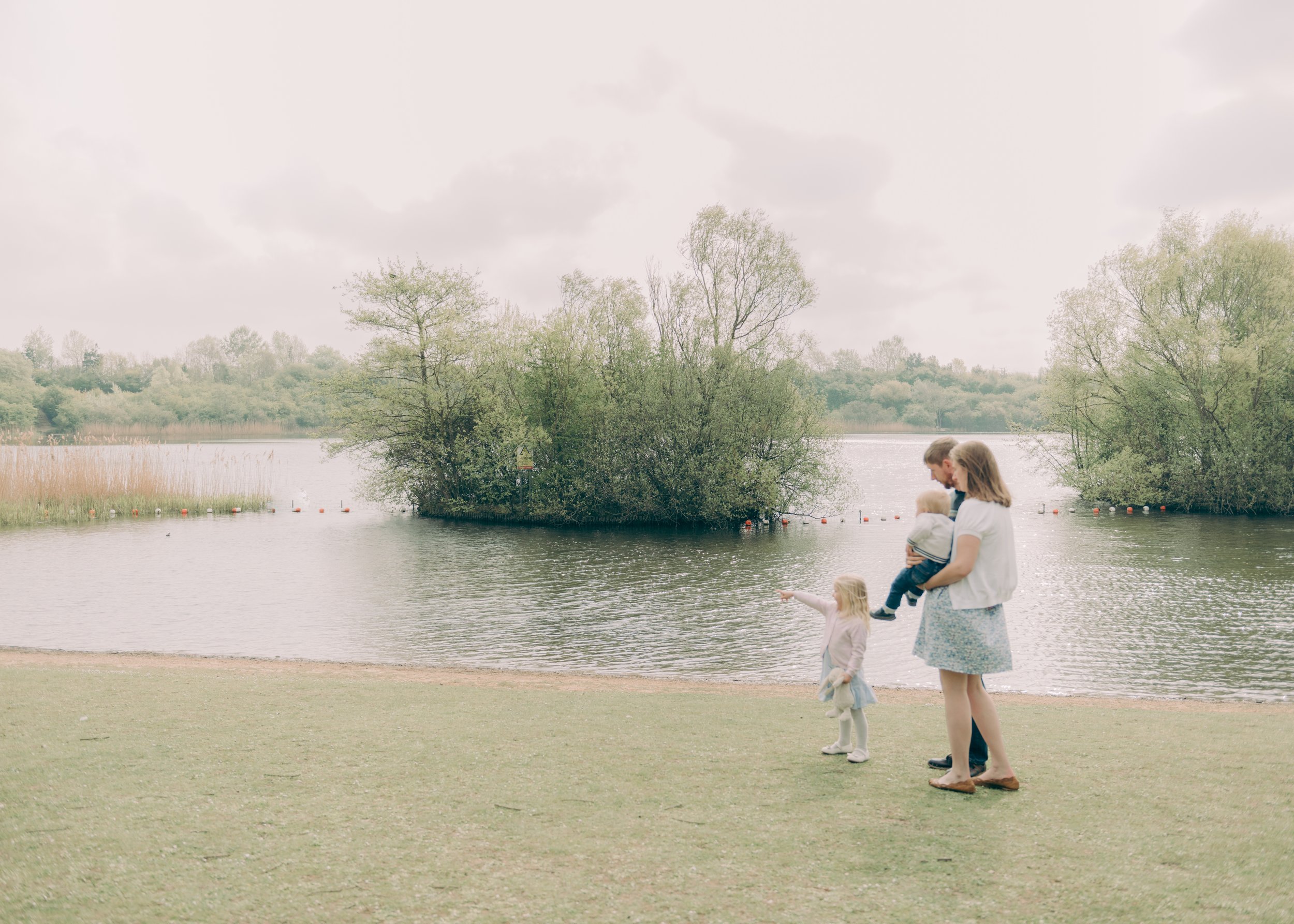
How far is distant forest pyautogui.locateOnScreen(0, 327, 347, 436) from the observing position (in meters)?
95.4

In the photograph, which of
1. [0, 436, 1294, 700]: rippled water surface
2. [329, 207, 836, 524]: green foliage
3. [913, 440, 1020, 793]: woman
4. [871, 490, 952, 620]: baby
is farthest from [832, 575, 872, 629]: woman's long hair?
[329, 207, 836, 524]: green foliage

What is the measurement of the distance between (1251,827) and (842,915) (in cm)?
276

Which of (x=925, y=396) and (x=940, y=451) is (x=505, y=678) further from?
(x=925, y=396)

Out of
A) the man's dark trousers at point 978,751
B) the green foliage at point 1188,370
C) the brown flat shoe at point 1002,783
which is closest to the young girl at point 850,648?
the man's dark trousers at point 978,751

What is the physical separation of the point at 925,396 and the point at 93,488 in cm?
12129

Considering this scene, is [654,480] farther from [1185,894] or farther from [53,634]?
[1185,894]

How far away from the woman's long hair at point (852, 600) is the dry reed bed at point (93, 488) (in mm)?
38331

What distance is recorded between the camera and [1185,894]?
12.9 feet

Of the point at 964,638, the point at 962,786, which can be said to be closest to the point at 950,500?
the point at 964,638

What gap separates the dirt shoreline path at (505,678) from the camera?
10.7 meters

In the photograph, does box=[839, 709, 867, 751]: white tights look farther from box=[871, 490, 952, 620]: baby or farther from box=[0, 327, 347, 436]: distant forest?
box=[0, 327, 347, 436]: distant forest

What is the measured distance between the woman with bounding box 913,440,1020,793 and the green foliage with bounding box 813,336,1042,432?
11371 cm

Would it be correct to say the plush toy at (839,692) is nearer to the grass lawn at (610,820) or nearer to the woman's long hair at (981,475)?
the grass lawn at (610,820)

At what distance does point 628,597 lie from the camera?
69.1 feet
